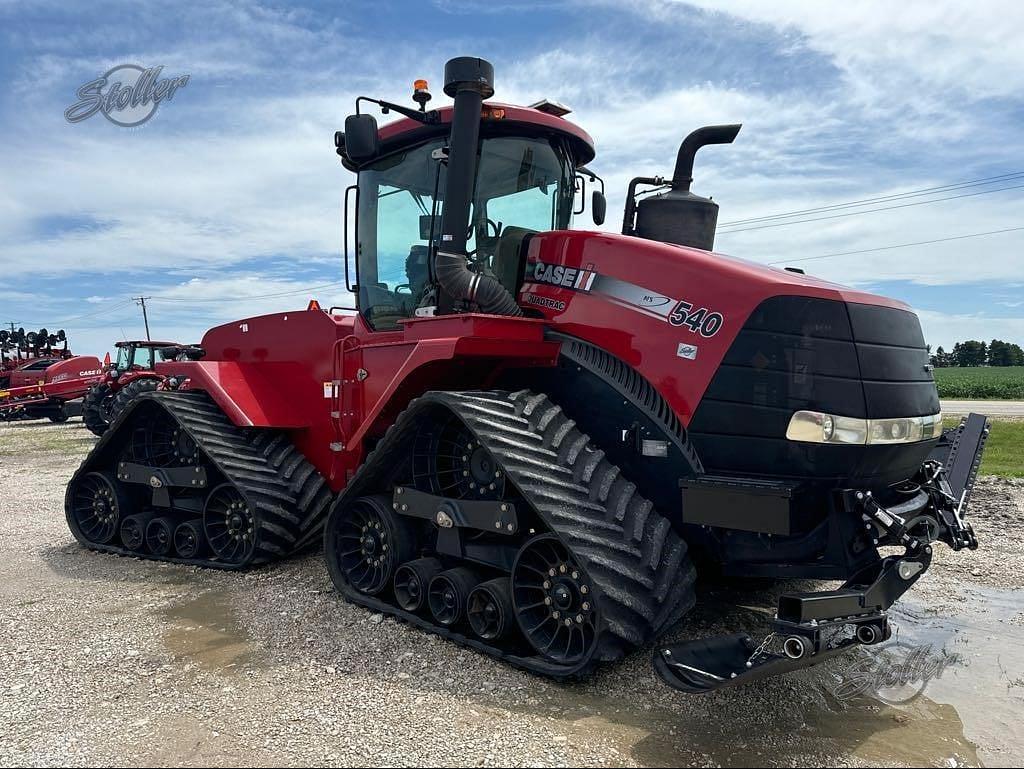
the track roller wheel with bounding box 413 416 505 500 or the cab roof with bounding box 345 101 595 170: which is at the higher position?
the cab roof with bounding box 345 101 595 170

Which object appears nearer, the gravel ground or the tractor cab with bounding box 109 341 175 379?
the gravel ground

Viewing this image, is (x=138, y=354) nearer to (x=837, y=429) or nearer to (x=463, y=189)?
(x=463, y=189)

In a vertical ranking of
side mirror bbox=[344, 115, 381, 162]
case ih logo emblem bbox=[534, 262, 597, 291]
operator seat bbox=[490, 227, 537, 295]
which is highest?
side mirror bbox=[344, 115, 381, 162]

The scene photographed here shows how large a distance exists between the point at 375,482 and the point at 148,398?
8.80 feet

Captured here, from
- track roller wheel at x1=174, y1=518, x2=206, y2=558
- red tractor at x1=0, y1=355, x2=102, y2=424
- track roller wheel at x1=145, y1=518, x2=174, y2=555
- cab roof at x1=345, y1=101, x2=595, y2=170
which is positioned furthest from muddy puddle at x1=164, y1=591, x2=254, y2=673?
red tractor at x1=0, y1=355, x2=102, y2=424

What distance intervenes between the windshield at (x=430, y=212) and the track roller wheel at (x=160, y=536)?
2450 millimetres

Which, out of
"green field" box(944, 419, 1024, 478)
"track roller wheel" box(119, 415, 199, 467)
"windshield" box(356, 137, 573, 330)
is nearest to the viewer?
"windshield" box(356, 137, 573, 330)

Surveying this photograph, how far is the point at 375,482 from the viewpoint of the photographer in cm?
504

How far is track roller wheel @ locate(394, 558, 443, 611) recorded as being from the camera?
4.57 metres

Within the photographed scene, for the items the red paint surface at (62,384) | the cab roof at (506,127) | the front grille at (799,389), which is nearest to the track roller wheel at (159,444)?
the cab roof at (506,127)

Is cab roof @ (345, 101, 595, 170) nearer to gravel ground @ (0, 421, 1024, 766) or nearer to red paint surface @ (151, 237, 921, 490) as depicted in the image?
red paint surface @ (151, 237, 921, 490)

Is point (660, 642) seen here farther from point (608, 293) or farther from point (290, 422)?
point (290, 422)

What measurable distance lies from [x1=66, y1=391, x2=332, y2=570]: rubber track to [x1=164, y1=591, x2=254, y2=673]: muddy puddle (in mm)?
629

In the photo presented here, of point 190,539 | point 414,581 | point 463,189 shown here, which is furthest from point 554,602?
point 190,539
